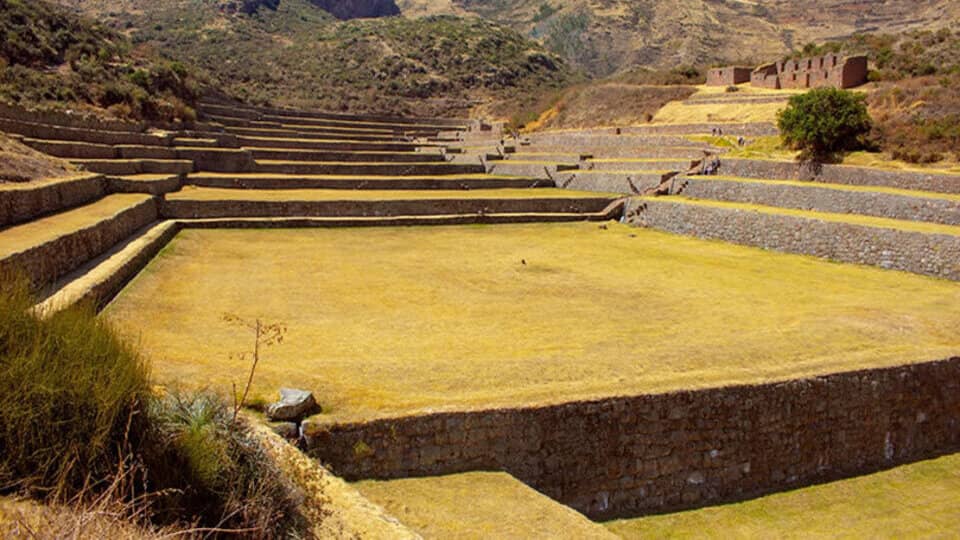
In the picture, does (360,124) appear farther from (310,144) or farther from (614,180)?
(614,180)

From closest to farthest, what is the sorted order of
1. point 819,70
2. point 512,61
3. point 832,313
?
point 832,313 < point 819,70 < point 512,61

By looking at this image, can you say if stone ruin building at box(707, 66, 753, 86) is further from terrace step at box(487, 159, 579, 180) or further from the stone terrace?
terrace step at box(487, 159, 579, 180)

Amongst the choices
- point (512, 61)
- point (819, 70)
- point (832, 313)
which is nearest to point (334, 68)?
point (512, 61)

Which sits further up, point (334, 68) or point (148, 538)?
point (334, 68)

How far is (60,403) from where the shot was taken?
13.6 feet

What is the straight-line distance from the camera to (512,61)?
6844 centimetres

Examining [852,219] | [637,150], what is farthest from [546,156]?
[852,219]

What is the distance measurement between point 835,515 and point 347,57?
64.2 meters

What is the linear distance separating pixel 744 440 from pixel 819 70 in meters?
31.7

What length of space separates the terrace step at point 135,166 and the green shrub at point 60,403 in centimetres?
1776

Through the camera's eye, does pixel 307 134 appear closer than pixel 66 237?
No

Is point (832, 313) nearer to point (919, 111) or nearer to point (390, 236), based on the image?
point (390, 236)

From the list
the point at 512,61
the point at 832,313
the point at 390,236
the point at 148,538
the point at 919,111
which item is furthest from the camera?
the point at 512,61

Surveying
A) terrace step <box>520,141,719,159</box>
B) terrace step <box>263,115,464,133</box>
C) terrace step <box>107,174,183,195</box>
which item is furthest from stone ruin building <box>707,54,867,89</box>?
terrace step <box>107,174,183,195</box>
